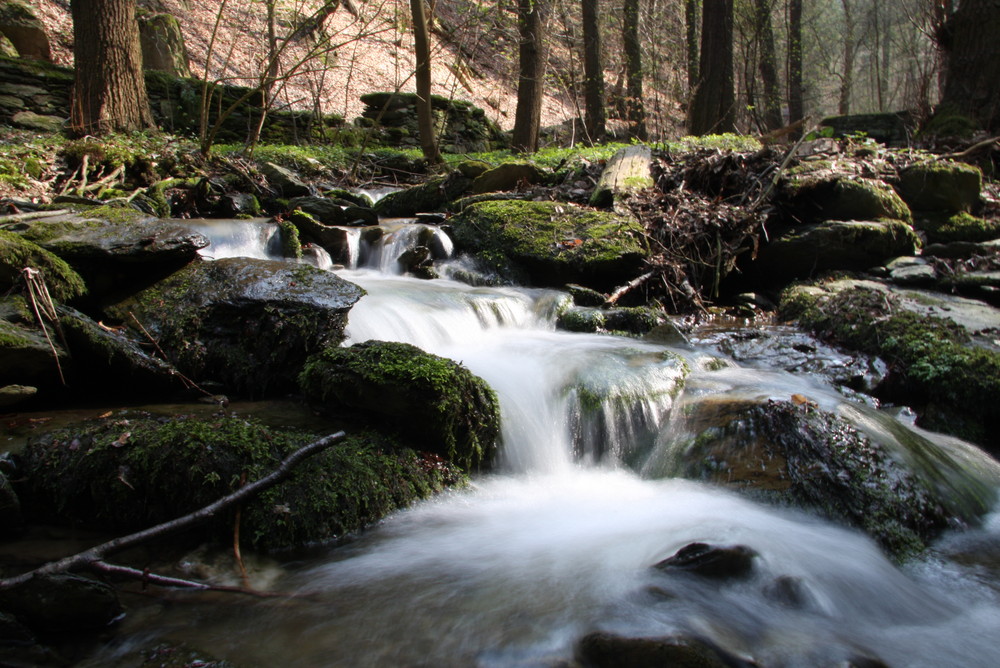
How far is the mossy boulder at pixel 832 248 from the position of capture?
7512mm

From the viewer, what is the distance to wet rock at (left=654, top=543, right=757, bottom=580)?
2695 mm

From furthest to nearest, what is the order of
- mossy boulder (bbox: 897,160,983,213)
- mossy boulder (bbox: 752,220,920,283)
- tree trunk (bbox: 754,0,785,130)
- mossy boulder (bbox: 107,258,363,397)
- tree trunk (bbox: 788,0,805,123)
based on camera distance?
tree trunk (bbox: 788,0,805,123) → tree trunk (bbox: 754,0,785,130) → mossy boulder (bbox: 897,160,983,213) → mossy boulder (bbox: 752,220,920,283) → mossy boulder (bbox: 107,258,363,397)

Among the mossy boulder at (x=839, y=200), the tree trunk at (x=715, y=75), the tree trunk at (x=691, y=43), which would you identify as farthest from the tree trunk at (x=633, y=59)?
the mossy boulder at (x=839, y=200)

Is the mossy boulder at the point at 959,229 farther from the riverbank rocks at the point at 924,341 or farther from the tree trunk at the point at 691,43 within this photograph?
the tree trunk at the point at 691,43

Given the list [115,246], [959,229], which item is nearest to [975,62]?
[959,229]

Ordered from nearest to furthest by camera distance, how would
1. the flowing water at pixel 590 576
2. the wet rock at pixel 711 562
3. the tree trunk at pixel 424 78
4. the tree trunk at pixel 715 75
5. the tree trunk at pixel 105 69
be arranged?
the flowing water at pixel 590 576, the wet rock at pixel 711 562, the tree trunk at pixel 105 69, the tree trunk at pixel 424 78, the tree trunk at pixel 715 75

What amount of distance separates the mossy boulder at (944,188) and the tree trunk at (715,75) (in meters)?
5.97

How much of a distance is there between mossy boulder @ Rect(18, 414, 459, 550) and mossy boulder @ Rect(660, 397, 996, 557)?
2.05m

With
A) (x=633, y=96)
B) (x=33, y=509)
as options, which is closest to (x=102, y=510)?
(x=33, y=509)

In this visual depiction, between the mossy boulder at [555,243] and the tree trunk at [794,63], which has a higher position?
the tree trunk at [794,63]

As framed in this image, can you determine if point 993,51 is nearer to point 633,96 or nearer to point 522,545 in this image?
point 633,96

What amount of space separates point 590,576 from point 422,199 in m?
8.49

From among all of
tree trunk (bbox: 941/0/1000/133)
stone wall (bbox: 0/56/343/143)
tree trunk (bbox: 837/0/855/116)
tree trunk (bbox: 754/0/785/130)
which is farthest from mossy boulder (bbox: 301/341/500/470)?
tree trunk (bbox: 837/0/855/116)

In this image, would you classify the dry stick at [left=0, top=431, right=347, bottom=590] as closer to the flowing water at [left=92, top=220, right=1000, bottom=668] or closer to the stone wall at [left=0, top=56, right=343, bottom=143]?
the flowing water at [left=92, top=220, right=1000, bottom=668]
